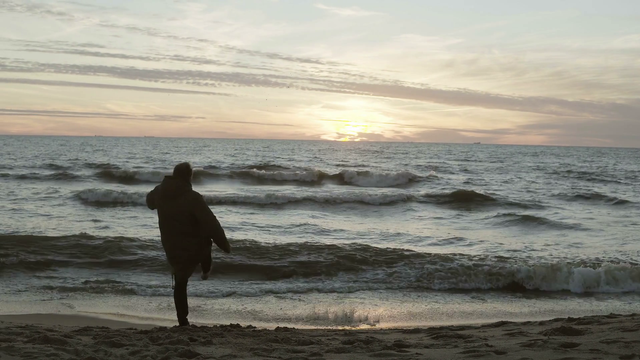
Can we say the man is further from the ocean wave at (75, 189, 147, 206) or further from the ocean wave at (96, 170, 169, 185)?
the ocean wave at (96, 170, 169, 185)

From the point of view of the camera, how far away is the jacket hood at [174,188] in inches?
205

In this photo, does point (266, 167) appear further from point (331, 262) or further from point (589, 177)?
point (331, 262)

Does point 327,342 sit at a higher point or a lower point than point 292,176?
lower

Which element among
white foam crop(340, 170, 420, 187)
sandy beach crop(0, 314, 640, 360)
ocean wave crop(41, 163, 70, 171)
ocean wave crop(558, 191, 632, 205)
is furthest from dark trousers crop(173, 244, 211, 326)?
ocean wave crop(41, 163, 70, 171)

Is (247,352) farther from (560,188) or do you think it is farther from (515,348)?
(560,188)

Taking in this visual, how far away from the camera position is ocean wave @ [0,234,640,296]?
8.97 metres

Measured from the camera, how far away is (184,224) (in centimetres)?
523

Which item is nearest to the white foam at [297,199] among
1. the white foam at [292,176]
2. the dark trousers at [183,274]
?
the white foam at [292,176]

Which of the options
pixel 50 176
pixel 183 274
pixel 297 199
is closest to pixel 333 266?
pixel 183 274

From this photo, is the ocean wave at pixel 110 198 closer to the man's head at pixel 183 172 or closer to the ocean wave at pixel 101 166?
the ocean wave at pixel 101 166

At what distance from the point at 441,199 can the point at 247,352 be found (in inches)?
698

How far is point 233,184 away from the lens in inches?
1081

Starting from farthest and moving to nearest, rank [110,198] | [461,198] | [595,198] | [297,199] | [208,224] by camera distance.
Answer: [595,198]
[461,198]
[297,199]
[110,198]
[208,224]

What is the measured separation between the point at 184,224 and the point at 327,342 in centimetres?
174
